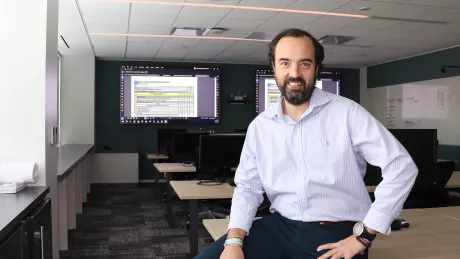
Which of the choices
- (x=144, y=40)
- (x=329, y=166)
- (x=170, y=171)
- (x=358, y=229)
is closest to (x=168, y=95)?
(x=144, y=40)

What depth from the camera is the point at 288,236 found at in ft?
5.34

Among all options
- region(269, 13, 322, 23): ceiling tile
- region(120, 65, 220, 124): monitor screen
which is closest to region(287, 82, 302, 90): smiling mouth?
region(269, 13, 322, 23): ceiling tile

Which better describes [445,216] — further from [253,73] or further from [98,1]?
[253,73]

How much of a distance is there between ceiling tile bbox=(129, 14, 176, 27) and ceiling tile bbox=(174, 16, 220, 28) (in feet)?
0.36

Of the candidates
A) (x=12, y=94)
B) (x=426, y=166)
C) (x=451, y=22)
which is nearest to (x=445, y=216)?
(x=426, y=166)

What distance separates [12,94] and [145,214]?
387 centimetres

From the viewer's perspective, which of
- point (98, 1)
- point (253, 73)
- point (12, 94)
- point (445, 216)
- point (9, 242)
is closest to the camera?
point (9, 242)

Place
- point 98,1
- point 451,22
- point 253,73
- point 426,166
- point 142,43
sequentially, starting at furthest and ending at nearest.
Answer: point 253,73
point 142,43
point 451,22
point 98,1
point 426,166

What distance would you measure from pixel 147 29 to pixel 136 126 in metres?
3.46

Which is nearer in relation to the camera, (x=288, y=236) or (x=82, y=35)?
(x=288, y=236)

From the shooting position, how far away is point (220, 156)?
14.2 feet

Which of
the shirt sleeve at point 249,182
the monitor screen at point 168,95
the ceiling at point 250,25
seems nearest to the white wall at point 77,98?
the ceiling at point 250,25

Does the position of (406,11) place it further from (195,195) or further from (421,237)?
(421,237)

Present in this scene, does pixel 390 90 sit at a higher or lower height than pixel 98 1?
lower
